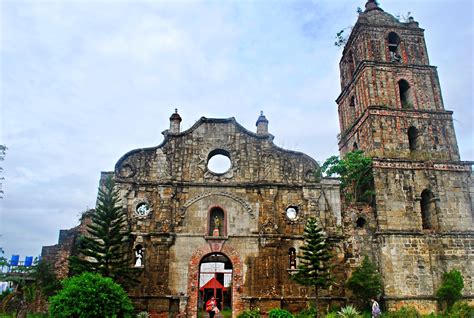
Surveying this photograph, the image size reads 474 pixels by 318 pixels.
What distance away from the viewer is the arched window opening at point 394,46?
76.1 feet

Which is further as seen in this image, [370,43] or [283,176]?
[370,43]

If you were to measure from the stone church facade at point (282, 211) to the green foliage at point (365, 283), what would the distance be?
1.91 ft

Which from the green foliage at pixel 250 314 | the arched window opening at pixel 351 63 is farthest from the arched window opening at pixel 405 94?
the green foliage at pixel 250 314

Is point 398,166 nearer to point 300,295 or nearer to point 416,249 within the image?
point 416,249

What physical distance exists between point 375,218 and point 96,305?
13111 millimetres

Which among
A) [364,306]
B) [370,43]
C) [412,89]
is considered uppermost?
[370,43]

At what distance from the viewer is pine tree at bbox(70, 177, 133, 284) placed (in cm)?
1630

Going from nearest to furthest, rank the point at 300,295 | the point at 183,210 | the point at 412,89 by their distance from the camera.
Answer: the point at 300,295
the point at 183,210
the point at 412,89

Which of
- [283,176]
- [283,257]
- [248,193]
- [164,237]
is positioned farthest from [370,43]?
[164,237]

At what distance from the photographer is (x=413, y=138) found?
21.6m

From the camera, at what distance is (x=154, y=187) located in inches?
752

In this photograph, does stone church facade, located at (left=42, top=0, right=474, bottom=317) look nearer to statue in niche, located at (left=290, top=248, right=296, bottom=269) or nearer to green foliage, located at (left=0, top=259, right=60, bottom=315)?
statue in niche, located at (left=290, top=248, right=296, bottom=269)

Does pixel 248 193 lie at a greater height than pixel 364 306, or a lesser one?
greater

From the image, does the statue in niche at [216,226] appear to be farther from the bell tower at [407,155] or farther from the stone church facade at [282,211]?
the bell tower at [407,155]
